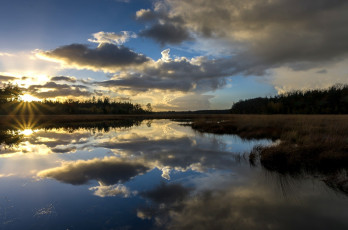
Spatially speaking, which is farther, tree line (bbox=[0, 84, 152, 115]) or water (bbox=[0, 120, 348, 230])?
tree line (bbox=[0, 84, 152, 115])

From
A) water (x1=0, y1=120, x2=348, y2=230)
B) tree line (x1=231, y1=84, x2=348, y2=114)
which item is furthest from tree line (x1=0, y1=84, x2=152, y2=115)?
tree line (x1=231, y1=84, x2=348, y2=114)

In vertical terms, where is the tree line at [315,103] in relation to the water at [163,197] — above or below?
above

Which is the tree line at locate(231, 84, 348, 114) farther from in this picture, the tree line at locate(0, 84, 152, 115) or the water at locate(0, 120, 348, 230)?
the tree line at locate(0, 84, 152, 115)

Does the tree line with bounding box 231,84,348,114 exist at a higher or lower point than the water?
higher

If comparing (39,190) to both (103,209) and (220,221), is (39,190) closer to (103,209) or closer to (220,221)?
(103,209)

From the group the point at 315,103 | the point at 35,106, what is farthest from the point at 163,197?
the point at 35,106

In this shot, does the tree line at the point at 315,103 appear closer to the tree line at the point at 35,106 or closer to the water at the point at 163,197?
the water at the point at 163,197

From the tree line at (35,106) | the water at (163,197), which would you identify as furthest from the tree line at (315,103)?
the tree line at (35,106)

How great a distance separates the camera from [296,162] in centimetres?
1040

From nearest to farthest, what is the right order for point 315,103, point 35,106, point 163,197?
1. point 163,197
2. point 315,103
3. point 35,106

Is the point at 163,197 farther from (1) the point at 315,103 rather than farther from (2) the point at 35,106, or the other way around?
(2) the point at 35,106

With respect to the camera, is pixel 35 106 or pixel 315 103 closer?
pixel 315 103

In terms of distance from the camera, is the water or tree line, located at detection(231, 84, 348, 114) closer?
the water

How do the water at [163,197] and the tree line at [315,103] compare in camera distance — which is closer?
the water at [163,197]
